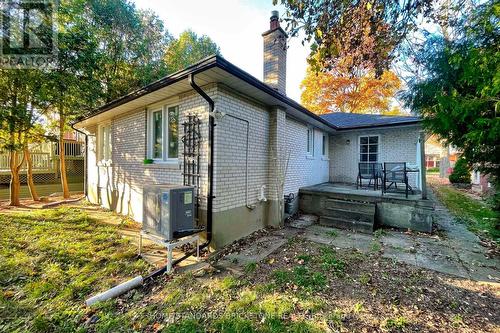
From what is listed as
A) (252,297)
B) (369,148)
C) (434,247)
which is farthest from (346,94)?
(252,297)

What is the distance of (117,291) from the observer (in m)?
3.02

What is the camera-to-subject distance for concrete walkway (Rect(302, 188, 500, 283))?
3.68 m

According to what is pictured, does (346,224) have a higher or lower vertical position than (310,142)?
lower

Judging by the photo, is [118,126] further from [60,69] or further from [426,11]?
[426,11]

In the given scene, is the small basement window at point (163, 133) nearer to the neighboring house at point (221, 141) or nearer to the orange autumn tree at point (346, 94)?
the neighboring house at point (221, 141)

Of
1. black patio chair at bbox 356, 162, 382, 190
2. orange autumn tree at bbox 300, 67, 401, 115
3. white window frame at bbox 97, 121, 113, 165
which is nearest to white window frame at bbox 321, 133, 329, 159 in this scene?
black patio chair at bbox 356, 162, 382, 190

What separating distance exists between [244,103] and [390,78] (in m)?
18.3

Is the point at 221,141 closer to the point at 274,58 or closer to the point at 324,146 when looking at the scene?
the point at 274,58

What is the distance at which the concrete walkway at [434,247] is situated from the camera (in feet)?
12.1

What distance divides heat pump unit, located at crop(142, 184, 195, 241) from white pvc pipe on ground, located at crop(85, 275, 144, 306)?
72cm

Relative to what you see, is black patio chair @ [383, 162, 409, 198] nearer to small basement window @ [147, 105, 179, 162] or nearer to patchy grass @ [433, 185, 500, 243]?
patchy grass @ [433, 185, 500, 243]

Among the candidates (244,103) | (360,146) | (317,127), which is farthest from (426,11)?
(360,146)

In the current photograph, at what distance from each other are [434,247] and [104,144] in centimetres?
1073

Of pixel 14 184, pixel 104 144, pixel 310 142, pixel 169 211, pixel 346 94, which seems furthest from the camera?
pixel 346 94
